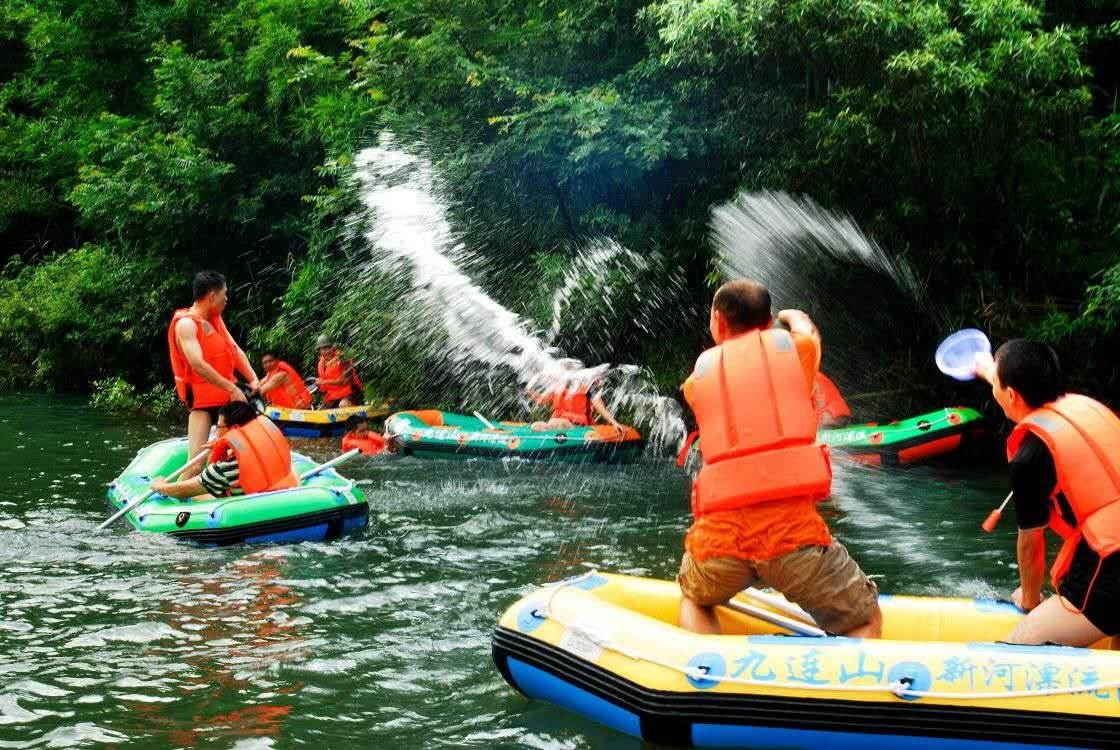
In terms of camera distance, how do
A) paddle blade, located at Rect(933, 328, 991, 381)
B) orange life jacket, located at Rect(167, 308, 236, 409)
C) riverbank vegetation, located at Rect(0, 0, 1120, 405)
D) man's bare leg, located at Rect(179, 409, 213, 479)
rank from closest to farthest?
1. paddle blade, located at Rect(933, 328, 991, 381)
2. orange life jacket, located at Rect(167, 308, 236, 409)
3. man's bare leg, located at Rect(179, 409, 213, 479)
4. riverbank vegetation, located at Rect(0, 0, 1120, 405)

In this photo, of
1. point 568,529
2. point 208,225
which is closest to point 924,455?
point 568,529

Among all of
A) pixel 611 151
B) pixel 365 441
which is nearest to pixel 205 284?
pixel 365 441

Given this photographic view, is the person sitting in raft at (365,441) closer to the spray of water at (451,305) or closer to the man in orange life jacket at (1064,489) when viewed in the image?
the spray of water at (451,305)

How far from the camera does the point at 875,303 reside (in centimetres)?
1247

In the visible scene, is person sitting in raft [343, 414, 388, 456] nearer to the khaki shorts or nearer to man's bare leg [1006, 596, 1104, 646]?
the khaki shorts

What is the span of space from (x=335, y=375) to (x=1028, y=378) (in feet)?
41.1

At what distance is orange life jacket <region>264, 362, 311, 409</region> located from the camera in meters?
15.7

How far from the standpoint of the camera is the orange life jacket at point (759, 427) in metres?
4.02

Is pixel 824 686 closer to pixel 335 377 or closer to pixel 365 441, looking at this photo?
pixel 365 441

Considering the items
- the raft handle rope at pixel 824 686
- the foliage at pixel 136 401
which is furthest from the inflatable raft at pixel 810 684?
the foliage at pixel 136 401

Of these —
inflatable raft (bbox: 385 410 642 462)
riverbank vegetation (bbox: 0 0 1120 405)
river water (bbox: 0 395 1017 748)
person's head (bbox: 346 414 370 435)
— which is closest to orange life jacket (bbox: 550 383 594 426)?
inflatable raft (bbox: 385 410 642 462)

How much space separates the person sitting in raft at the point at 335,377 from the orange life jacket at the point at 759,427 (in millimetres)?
11886

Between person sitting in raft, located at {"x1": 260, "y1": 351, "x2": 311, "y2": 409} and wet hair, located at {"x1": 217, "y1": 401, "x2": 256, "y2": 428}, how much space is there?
7694 millimetres

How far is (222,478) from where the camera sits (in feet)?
26.1
